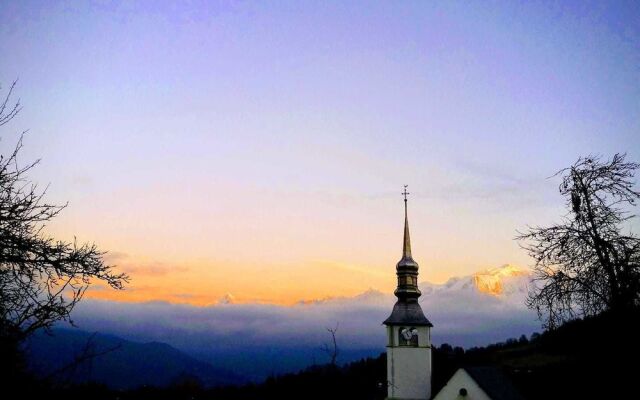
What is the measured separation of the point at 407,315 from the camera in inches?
1538

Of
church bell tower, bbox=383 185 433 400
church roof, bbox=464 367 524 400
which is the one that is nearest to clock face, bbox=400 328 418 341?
church bell tower, bbox=383 185 433 400

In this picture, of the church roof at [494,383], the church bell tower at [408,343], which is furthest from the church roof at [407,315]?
the church roof at [494,383]

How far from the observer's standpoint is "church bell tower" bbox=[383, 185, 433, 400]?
123 feet

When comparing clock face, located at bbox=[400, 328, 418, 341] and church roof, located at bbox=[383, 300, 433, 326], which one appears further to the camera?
church roof, located at bbox=[383, 300, 433, 326]

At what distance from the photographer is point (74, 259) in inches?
353

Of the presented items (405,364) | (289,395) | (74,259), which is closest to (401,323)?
(405,364)

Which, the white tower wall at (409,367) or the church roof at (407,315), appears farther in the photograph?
the church roof at (407,315)

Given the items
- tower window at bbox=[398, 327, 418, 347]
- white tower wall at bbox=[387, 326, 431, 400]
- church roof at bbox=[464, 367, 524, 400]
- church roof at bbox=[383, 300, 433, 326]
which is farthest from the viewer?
church roof at bbox=[383, 300, 433, 326]

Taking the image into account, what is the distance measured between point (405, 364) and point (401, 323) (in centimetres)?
271

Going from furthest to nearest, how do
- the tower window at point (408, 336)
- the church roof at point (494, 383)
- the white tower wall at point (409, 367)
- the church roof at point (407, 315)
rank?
the church roof at point (407, 315), the tower window at point (408, 336), the white tower wall at point (409, 367), the church roof at point (494, 383)

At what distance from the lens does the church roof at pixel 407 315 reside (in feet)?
127

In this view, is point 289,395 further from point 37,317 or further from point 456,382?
point 37,317

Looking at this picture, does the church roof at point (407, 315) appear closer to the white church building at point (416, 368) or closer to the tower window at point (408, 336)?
the white church building at point (416, 368)

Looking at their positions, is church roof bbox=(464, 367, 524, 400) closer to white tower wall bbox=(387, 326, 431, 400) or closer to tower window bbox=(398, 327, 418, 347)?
white tower wall bbox=(387, 326, 431, 400)
